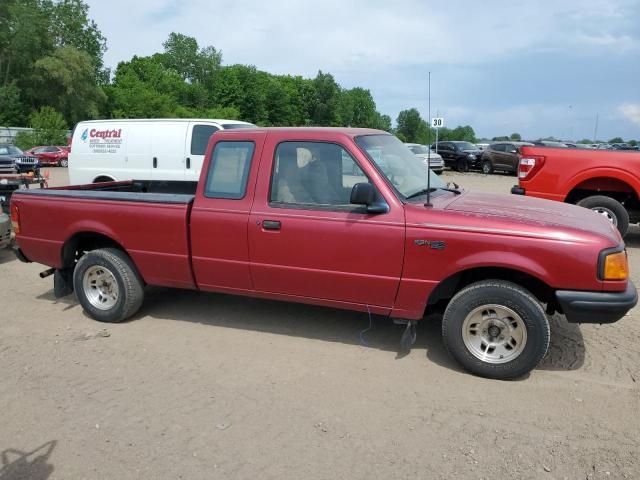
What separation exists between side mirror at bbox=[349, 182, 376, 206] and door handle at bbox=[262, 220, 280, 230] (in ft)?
2.37

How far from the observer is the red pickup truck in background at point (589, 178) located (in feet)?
26.0

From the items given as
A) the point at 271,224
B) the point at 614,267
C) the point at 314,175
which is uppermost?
the point at 314,175

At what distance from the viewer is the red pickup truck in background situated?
794 centimetres

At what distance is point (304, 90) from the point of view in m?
93.8

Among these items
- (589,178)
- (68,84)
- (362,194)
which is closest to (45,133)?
(68,84)

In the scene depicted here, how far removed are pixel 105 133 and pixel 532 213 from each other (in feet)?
30.8

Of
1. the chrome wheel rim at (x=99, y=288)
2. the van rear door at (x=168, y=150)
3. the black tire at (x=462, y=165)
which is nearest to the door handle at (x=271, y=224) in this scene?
the chrome wheel rim at (x=99, y=288)

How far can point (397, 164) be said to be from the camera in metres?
4.58

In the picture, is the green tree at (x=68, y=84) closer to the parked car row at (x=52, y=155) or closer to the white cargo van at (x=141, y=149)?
the parked car row at (x=52, y=155)

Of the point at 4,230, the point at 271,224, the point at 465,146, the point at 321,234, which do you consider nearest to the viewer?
the point at 321,234

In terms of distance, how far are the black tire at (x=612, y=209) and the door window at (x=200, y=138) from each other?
6.67m

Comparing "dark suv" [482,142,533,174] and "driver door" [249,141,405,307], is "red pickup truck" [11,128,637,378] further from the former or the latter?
"dark suv" [482,142,533,174]

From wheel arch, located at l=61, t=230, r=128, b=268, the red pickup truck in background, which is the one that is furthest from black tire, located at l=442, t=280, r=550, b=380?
the red pickup truck in background

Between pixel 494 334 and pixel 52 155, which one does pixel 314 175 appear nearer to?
pixel 494 334
